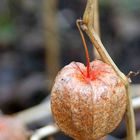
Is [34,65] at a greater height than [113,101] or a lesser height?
lesser

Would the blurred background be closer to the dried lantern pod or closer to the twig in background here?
the twig in background

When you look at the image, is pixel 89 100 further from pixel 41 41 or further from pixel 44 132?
pixel 41 41

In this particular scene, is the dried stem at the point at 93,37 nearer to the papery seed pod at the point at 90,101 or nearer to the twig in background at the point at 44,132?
the papery seed pod at the point at 90,101

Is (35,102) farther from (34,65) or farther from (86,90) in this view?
(86,90)

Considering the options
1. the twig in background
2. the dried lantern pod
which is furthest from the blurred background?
the dried lantern pod

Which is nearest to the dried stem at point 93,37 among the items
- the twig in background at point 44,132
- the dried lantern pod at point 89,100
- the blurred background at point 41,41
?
the dried lantern pod at point 89,100

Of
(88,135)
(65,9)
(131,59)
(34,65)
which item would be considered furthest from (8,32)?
(88,135)
